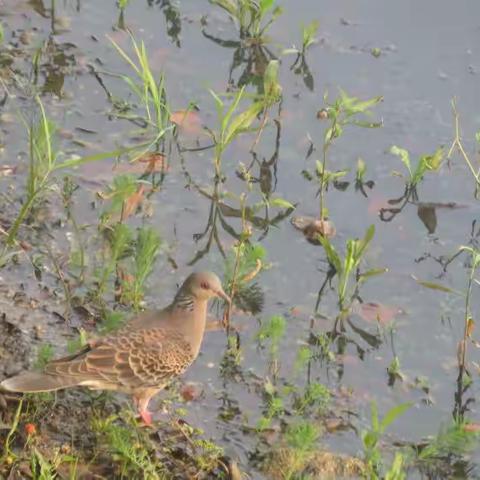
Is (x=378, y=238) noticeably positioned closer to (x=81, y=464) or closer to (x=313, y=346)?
(x=313, y=346)

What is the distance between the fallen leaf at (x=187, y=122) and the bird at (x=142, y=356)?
2105mm

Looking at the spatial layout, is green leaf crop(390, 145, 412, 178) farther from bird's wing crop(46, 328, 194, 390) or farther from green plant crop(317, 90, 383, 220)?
bird's wing crop(46, 328, 194, 390)

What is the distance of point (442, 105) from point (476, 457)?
3333 mm

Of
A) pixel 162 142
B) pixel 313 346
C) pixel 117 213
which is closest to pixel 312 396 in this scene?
pixel 313 346

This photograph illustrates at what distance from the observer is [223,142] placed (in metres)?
7.23

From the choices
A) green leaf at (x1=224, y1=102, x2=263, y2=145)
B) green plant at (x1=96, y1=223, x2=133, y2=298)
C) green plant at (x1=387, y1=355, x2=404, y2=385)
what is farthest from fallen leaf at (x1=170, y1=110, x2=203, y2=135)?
green plant at (x1=387, y1=355, x2=404, y2=385)

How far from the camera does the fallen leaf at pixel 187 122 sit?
829 cm

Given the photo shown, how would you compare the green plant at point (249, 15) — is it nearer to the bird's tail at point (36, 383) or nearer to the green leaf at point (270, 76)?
the green leaf at point (270, 76)

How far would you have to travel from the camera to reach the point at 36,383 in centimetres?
543

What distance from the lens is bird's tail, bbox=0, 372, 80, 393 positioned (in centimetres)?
539

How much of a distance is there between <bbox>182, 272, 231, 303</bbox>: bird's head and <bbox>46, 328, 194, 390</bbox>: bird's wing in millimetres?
276

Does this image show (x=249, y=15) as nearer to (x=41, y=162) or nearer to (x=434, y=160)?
(x=434, y=160)

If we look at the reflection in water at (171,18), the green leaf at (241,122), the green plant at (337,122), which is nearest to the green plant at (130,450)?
the green leaf at (241,122)

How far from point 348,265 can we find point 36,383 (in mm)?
2019
